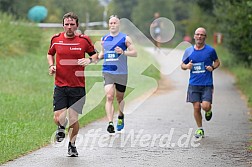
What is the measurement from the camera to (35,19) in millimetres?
39219

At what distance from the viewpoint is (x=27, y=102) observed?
17.8m

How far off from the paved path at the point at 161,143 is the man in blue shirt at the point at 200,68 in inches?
27.6

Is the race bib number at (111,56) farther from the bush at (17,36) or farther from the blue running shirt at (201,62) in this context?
the bush at (17,36)

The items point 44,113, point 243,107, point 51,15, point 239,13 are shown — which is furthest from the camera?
point 51,15

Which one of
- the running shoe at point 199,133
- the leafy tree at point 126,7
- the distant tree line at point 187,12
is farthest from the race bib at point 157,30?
the leafy tree at point 126,7

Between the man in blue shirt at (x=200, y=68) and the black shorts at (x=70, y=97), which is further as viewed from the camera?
the man in blue shirt at (x=200, y=68)

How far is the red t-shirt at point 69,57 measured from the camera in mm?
10789

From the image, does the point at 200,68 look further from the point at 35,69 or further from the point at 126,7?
the point at 126,7

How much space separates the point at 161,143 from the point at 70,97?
223 cm

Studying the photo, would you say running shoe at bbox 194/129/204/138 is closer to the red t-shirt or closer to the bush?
the red t-shirt

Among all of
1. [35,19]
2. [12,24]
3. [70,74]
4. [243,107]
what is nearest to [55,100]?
[70,74]

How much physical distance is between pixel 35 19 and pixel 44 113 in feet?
77.5

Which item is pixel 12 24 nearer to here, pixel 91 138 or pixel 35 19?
pixel 35 19

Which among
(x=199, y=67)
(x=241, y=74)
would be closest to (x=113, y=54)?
(x=199, y=67)
